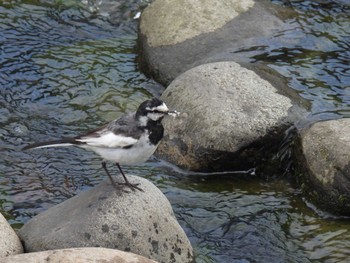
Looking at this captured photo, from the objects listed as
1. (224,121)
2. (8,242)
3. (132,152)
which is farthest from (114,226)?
(224,121)

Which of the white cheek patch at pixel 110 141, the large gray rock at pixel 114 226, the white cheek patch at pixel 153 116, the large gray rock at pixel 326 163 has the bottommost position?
the large gray rock at pixel 114 226

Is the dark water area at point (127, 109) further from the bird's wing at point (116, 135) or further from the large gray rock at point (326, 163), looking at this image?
the bird's wing at point (116, 135)

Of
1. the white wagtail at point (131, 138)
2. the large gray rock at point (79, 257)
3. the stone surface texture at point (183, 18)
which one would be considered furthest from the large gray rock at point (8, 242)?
the stone surface texture at point (183, 18)

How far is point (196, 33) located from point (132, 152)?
175 inches

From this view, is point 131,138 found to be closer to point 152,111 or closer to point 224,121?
point 152,111

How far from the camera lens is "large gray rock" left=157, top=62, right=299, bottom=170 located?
838 centimetres

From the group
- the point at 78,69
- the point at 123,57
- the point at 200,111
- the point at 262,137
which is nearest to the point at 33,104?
the point at 78,69

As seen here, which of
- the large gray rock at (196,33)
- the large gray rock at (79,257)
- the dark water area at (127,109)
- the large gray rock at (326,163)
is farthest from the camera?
the large gray rock at (196,33)

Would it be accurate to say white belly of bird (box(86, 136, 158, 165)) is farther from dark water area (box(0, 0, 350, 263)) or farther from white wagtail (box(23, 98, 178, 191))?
dark water area (box(0, 0, 350, 263))

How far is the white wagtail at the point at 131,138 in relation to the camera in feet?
21.0

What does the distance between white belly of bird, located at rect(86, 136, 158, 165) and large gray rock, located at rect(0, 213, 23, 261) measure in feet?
3.42

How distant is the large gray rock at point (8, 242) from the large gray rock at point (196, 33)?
4284 mm

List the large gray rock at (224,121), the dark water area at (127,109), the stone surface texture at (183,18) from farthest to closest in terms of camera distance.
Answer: the stone surface texture at (183,18)
the large gray rock at (224,121)
the dark water area at (127,109)

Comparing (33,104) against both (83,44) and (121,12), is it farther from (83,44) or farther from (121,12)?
(121,12)
